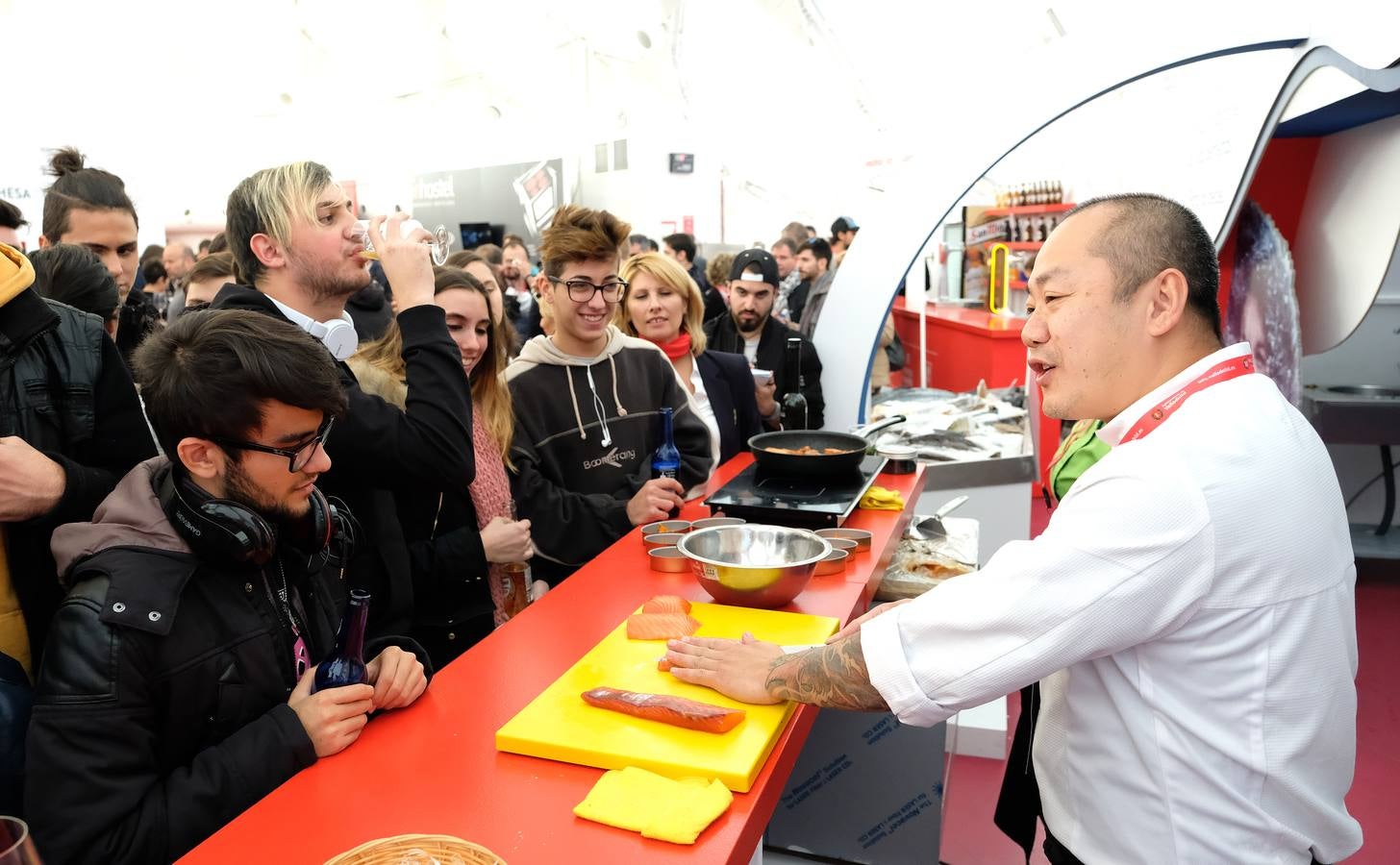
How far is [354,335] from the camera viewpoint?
82.4 inches

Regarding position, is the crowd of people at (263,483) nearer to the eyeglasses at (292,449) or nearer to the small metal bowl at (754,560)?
the eyeglasses at (292,449)

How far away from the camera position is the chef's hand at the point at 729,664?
60.0 inches

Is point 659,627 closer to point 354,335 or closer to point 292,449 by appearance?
point 292,449

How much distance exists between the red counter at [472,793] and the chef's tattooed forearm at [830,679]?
0.18 feet

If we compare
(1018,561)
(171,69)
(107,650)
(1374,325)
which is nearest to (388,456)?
(107,650)

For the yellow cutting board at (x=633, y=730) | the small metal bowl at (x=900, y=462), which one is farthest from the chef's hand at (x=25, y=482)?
the small metal bowl at (x=900, y=462)

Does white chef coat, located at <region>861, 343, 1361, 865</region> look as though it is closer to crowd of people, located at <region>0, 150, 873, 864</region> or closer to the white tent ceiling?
crowd of people, located at <region>0, 150, 873, 864</region>

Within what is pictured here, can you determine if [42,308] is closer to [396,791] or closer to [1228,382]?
[396,791]

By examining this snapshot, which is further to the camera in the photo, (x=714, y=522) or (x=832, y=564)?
(x=714, y=522)

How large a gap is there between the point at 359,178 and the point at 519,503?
51.3ft

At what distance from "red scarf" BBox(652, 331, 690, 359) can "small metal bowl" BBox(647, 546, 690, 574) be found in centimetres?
156

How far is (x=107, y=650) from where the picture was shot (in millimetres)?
1253

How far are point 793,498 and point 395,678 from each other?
124cm

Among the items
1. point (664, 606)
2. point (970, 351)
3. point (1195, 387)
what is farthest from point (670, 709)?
point (970, 351)
